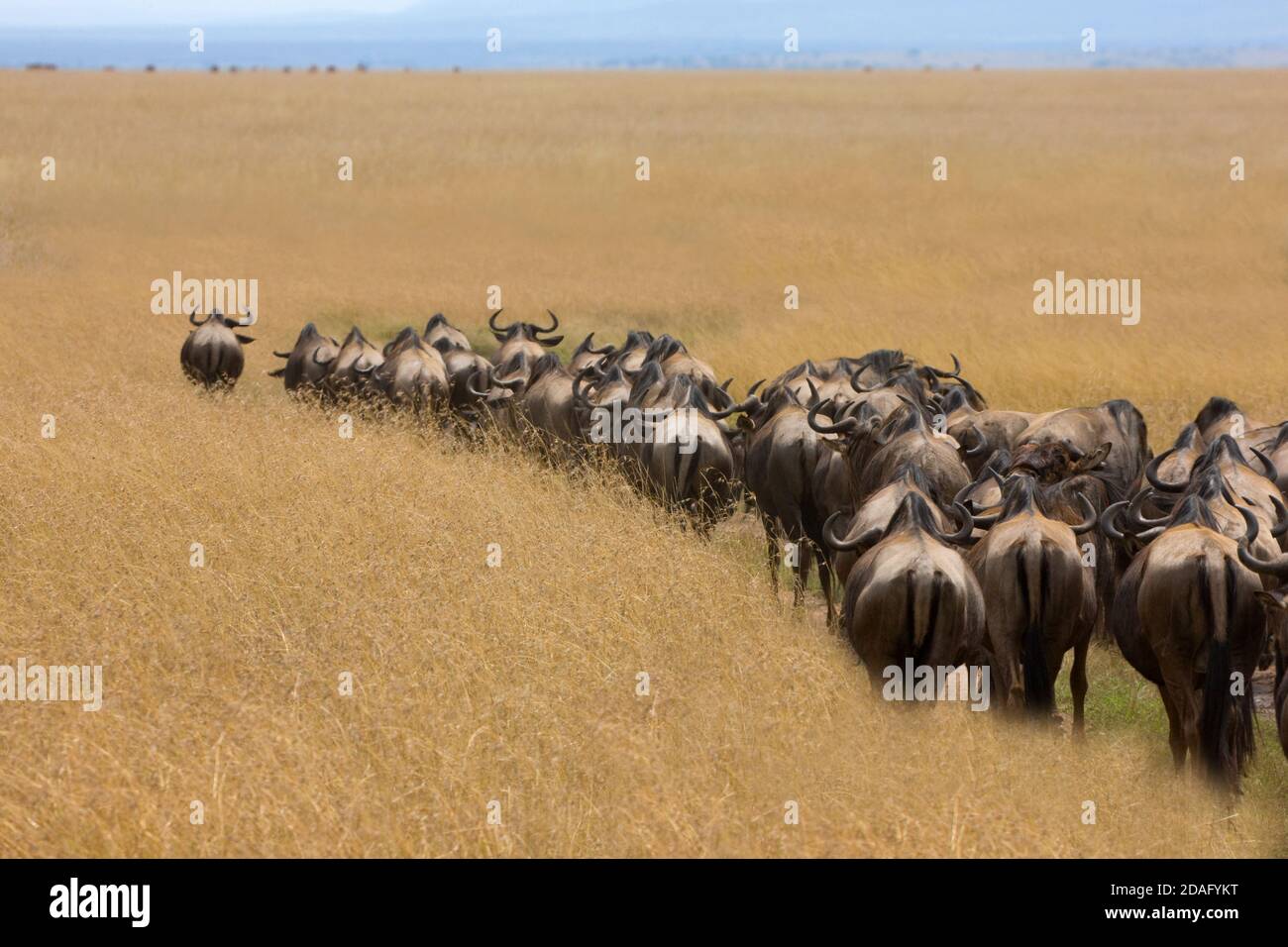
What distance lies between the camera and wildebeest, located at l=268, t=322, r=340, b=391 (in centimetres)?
Answer: 1634

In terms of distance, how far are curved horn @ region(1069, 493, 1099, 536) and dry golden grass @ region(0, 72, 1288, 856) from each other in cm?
114

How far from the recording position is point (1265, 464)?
8.96m

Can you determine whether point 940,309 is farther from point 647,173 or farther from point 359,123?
point 359,123

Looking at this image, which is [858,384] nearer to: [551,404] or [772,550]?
[772,550]

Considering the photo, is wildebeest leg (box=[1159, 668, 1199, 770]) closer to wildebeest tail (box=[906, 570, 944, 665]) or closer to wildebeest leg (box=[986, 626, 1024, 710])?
wildebeest leg (box=[986, 626, 1024, 710])

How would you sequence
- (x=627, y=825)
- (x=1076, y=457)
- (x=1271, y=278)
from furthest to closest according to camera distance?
(x=1271, y=278) < (x=1076, y=457) < (x=627, y=825)

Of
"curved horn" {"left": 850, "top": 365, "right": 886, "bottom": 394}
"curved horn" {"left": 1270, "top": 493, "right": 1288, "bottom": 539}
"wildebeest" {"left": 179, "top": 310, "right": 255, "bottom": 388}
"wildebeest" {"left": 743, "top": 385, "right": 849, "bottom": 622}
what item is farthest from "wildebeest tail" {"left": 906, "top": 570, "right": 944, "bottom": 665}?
"wildebeest" {"left": 179, "top": 310, "right": 255, "bottom": 388}

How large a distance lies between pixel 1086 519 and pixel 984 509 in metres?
0.62

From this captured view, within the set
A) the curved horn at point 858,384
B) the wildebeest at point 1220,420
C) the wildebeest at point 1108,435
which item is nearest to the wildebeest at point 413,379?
the curved horn at point 858,384

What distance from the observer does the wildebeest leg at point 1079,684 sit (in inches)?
316

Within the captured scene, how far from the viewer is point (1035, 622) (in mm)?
7504

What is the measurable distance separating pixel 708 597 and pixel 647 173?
25607mm

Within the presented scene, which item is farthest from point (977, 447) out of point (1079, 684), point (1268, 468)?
point (1079, 684)

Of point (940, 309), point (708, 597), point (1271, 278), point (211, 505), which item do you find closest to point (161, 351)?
point (211, 505)
